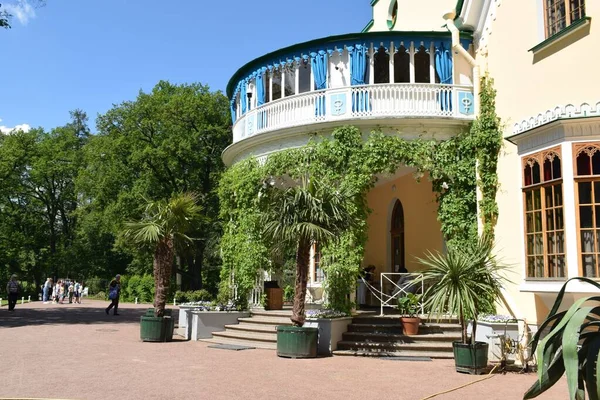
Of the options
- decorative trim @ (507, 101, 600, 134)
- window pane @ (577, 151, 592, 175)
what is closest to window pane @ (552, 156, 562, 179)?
window pane @ (577, 151, 592, 175)

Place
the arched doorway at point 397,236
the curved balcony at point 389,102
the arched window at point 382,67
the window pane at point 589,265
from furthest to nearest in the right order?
the arched doorway at point 397,236 → the arched window at point 382,67 → the curved balcony at point 389,102 → the window pane at point 589,265

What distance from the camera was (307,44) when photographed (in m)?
15.6

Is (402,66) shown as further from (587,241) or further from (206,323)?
(206,323)

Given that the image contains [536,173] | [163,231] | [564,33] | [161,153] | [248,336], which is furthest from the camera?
[161,153]

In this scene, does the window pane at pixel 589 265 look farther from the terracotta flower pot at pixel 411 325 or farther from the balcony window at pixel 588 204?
the terracotta flower pot at pixel 411 325

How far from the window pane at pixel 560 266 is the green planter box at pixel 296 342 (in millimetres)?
4797

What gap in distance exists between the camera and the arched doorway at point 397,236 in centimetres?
1898

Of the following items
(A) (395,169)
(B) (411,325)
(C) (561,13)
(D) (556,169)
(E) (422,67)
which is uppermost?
(E) (422,67)

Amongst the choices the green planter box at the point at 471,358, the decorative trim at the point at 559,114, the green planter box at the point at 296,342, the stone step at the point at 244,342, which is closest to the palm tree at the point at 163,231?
the stone step at the point at 244,342

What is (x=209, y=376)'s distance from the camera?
374 inches

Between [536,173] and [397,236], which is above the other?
[536,173]

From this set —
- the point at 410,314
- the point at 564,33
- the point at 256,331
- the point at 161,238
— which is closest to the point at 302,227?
the point at 410,314

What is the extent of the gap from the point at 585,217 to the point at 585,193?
43 centimetres

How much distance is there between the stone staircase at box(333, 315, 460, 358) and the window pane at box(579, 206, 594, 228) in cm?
Answer: 386
